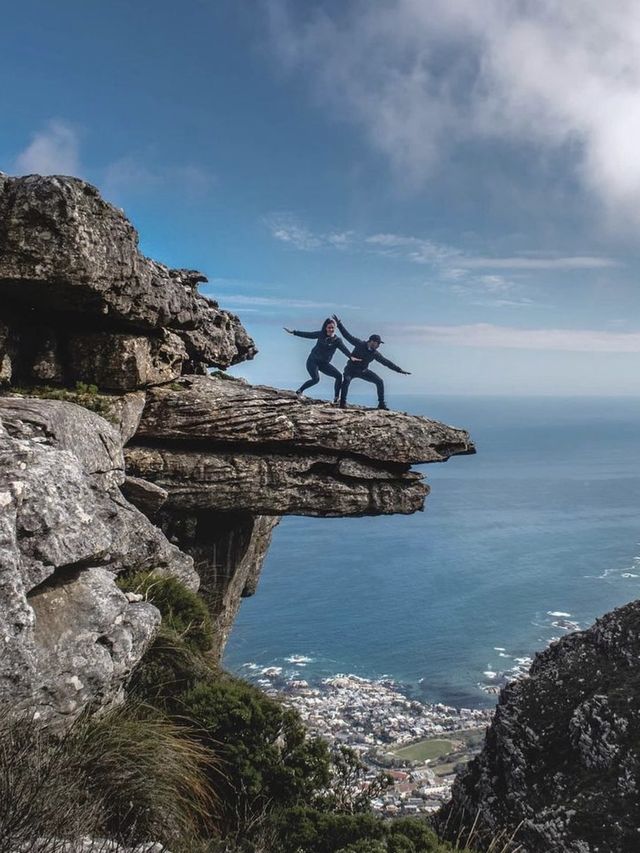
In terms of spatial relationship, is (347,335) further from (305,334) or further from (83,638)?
(83,638)

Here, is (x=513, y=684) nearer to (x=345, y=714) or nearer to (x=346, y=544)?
(x=345, y=714)

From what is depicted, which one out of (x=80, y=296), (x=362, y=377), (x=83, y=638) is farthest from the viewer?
(x=362, y=377)

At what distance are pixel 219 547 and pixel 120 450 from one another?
344 inches

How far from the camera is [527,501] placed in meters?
159

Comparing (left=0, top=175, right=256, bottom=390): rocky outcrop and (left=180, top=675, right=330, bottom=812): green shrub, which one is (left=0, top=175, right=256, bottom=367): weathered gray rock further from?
(left=180, top=675, right=330, bottom=812): green shrub

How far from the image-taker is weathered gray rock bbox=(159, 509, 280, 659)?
20.3 metres

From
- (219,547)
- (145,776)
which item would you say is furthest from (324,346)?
(145,776)

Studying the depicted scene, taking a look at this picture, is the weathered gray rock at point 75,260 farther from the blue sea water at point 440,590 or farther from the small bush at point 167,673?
the blue sea water at point 440,590

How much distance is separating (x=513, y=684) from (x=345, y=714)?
37.5m

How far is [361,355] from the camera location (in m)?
21.4

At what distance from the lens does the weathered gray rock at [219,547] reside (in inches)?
800

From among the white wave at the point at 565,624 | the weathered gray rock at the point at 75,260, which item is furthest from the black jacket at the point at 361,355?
the white wave at the point at 565,624

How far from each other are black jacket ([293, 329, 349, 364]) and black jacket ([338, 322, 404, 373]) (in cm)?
35

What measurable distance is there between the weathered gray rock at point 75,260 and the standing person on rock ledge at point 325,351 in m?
5.27
